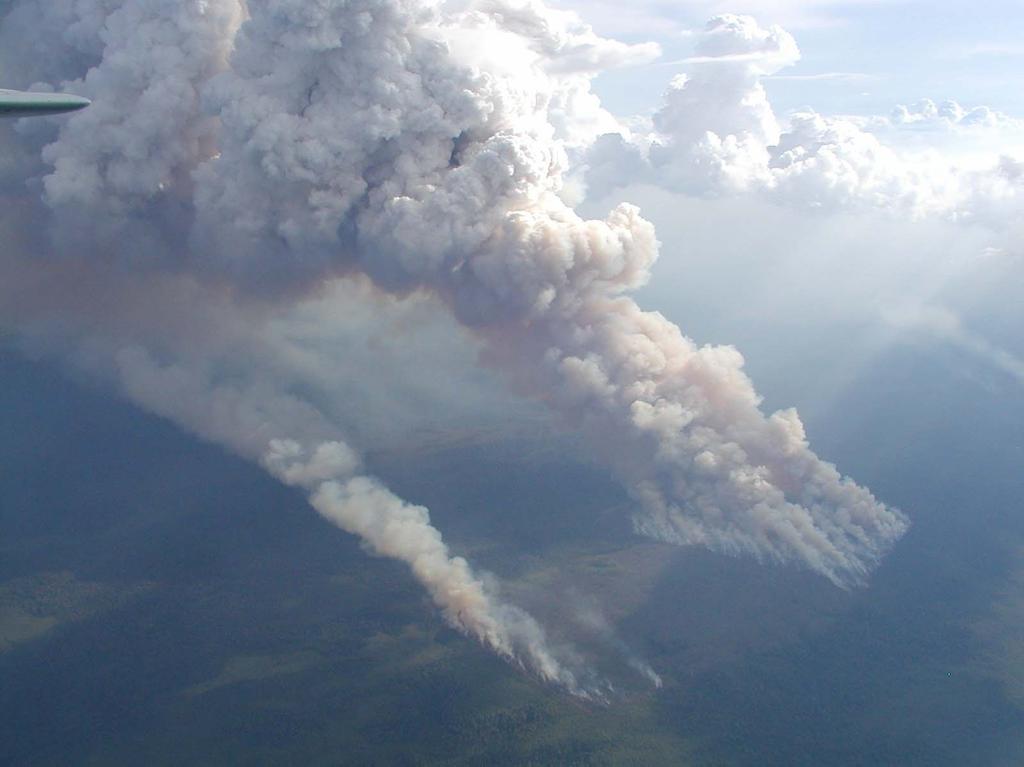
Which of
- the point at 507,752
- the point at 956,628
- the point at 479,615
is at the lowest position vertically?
the point at 507,752

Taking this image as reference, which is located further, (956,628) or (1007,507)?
(1007,507)

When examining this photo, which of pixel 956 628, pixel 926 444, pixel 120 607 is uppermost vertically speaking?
pixel 926 444

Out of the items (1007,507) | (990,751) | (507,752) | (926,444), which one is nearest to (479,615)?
(507,752)

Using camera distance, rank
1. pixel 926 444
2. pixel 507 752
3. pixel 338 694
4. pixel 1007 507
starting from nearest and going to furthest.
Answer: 1. pixel 507 752
2. pixel 338 694
3. pixel 1007 507
4. pixel 926 444

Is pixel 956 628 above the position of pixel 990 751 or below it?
above

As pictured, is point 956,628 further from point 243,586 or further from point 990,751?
point 243,586

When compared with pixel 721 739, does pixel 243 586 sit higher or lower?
lower

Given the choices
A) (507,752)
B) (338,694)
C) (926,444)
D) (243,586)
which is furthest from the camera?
(926,444)

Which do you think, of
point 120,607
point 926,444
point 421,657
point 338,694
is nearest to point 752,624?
point 421,657

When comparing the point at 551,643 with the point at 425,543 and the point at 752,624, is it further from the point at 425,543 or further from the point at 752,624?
the point at 752,624
